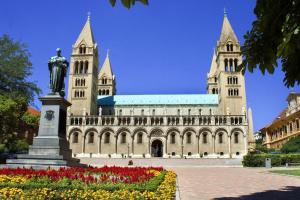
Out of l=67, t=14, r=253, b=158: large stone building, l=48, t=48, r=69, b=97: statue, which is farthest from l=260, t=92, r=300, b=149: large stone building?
l=48, t=48, r=69, b=97: statue

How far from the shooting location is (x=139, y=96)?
83625 millimetres

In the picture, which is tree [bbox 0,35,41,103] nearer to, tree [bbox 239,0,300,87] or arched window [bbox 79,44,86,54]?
tree [bbox 239,0,300,87]

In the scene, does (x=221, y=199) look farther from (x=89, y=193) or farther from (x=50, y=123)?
(x=50, y=123)

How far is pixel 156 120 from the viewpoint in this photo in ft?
237

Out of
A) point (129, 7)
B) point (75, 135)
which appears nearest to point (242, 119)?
point (75, 135)

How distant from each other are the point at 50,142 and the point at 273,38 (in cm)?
1334

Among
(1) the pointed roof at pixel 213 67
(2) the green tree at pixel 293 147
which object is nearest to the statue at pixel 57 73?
(2) the green tree at pixel 293 147

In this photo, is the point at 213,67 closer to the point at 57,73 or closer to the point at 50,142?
the point at 57,73

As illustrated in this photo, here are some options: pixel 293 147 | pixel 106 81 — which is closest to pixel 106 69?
pixel 106 81

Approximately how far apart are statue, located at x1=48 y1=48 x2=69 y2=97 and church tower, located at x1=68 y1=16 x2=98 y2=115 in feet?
185

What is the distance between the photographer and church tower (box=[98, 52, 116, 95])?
9300 cm

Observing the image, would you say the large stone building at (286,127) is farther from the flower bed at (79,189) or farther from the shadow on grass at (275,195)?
the flower bed at (79,189)

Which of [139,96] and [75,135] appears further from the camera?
[139,96]

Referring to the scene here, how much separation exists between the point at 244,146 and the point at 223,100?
12092 millimetres
